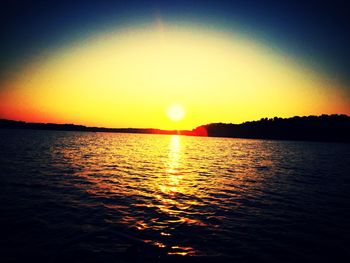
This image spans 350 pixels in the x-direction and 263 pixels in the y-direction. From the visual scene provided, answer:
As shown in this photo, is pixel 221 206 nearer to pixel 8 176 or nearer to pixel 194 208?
pixel 194 208

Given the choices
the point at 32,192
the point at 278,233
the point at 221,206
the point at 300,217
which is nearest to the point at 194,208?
the point at 221,206

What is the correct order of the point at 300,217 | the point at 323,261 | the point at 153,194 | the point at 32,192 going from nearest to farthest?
1. the point at 323,261
2. the point at 300,217
3. the point at 32,192
4. the point at 153,194

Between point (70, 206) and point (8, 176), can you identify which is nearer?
point (70, 206)

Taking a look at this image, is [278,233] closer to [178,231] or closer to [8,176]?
[178,231]

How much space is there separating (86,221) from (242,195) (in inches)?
586

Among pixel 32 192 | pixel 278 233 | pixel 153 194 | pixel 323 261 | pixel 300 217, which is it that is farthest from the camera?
pixel 153 194

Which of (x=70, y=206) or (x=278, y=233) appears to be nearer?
(x=278, y=233)

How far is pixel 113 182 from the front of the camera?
26.6m

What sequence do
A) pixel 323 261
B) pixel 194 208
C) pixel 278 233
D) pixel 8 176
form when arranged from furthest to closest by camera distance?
pixel 8 176
pixel 194 208
pixel 278 233
pixel 323 261

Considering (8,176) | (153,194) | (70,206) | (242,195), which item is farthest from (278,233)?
(8,176)

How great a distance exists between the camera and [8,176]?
2653 centimetres

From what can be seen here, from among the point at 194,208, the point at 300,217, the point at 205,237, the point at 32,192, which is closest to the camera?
the point at 205,237

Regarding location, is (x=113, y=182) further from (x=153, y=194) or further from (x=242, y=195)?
(x=242, y=195)

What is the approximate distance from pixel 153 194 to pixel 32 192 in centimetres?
1092
